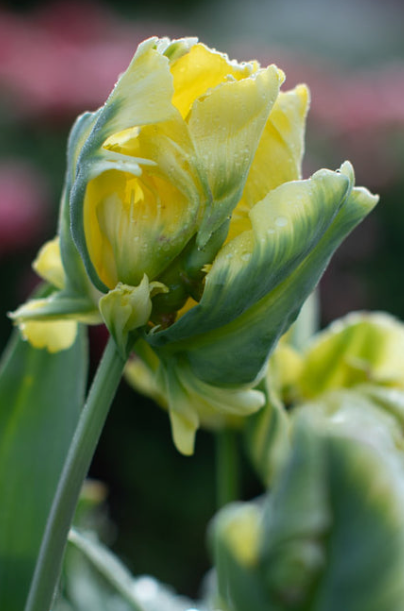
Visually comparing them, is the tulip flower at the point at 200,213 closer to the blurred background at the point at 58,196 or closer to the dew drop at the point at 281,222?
the dew drop at the point at 281,222

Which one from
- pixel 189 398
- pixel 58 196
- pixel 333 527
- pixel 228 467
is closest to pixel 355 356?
pixel 228 467

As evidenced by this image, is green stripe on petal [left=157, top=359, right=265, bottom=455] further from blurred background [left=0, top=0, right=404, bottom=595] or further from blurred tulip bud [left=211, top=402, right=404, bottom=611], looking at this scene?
blurred background [left=0, top=0, right=404, bottom=595]

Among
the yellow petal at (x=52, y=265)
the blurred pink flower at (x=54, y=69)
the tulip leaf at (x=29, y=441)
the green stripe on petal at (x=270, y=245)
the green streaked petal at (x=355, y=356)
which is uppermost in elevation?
the green stripe on petal at (x=270, y=245)

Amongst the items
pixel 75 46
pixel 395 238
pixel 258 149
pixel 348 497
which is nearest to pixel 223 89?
pixel 258 149

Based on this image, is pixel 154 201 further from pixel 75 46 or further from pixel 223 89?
pixel 75 46

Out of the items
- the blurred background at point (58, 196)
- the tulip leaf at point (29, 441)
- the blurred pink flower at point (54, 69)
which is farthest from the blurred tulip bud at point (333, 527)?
the blurred pink flower at point (54, 69)

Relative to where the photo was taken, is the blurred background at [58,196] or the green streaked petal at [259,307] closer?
the green streaked petal at [259,307]

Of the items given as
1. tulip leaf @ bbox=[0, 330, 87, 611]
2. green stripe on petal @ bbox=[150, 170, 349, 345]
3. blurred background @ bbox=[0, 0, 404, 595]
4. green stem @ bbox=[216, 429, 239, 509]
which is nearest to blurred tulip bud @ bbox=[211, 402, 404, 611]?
green stripe on petal @ bbox=[150, 170, 349, 345]

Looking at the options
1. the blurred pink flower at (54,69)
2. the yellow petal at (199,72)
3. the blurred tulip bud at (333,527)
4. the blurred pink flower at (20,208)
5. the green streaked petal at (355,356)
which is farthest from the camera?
the blurred pink flower at (54,69)
